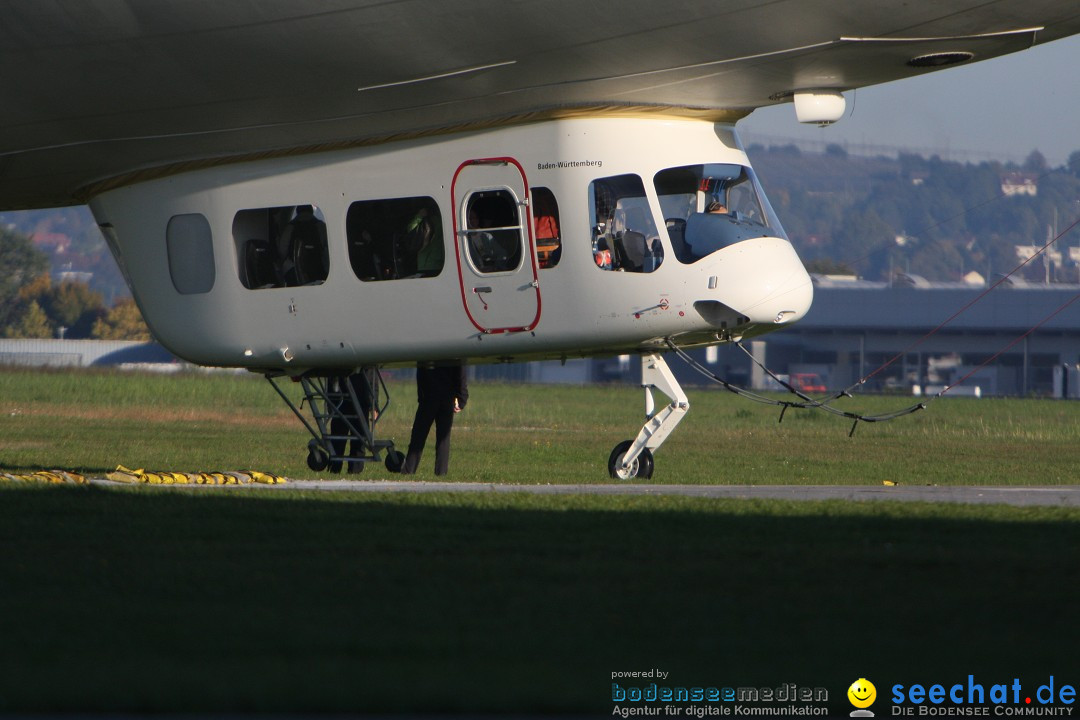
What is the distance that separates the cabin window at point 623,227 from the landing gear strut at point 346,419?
12.1 ft

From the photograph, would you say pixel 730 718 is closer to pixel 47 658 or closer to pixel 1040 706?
pixel 1040 706

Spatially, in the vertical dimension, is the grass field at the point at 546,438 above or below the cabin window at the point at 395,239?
below

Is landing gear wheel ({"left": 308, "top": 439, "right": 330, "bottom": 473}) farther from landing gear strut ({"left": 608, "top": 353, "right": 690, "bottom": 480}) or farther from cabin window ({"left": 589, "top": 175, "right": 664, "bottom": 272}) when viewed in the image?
cabin window ({"left": 589, "top": 175, "right": 664, "bottom": 272})

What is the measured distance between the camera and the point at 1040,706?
17.0 feet

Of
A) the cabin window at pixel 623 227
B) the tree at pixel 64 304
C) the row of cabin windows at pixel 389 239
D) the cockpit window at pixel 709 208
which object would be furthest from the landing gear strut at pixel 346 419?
the tree at pixel 64 304

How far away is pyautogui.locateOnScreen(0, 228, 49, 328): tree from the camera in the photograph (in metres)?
160

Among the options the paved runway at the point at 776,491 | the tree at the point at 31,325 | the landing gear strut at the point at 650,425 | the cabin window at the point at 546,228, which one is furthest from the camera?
the tree at the point at 31,325

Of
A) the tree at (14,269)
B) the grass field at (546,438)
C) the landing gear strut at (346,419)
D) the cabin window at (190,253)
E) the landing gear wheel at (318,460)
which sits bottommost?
the grass field at (546,438)

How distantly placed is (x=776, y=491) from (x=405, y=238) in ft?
16.1

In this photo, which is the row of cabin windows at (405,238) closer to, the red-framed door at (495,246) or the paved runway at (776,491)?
the red-framed door at (495,246)

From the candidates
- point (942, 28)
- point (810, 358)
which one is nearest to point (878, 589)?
point (942, 28)

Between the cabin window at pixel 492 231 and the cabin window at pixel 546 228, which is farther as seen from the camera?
the cabin window at pixel 492 231

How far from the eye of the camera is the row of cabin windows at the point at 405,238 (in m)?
14.1

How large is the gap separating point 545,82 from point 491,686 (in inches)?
354
